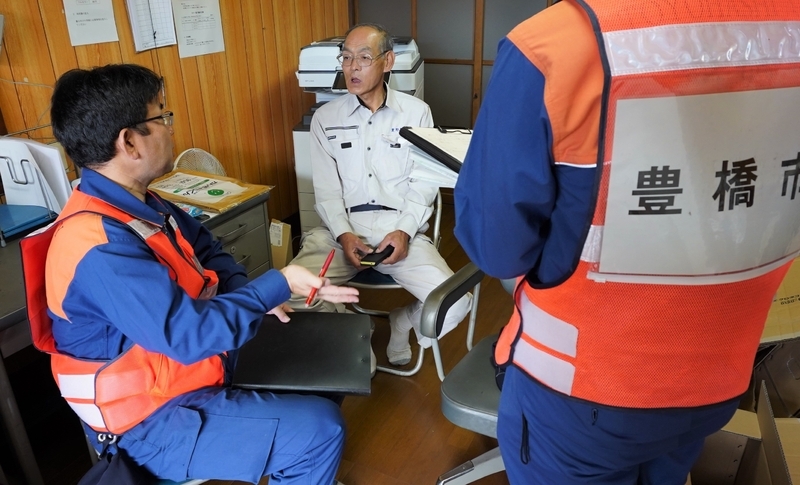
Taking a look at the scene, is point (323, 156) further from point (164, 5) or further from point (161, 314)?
point (161, 314)

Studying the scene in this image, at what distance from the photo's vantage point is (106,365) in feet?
3.97

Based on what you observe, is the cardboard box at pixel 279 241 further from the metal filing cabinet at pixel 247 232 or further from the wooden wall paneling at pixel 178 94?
the wooden wall paneling at pixel 178 94

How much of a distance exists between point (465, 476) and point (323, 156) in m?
1.34

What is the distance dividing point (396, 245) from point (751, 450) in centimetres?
126

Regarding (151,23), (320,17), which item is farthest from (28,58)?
(320,17)

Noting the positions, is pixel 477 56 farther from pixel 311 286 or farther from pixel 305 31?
pixel 311 286

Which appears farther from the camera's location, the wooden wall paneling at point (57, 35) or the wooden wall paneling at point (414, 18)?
the wooden wall paneling at point (414, 18)

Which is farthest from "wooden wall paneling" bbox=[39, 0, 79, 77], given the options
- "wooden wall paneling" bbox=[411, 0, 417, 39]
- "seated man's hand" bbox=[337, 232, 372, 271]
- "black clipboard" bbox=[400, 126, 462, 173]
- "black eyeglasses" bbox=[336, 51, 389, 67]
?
"wooden wall paneling" bbox=[411, 0, 417, 39]

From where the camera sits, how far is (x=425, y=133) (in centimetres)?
149

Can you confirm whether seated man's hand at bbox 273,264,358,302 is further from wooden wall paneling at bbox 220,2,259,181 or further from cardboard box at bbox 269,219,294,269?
wooden wall paneling at bbox 220,2,259,181

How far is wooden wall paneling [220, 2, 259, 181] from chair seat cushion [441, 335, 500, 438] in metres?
1.91

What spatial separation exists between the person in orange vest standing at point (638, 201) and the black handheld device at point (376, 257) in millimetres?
1193

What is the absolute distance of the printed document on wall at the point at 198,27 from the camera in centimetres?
251

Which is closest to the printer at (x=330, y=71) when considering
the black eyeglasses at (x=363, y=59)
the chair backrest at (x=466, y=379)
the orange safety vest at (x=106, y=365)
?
the black eyeglasses at (x=363, y=59)
